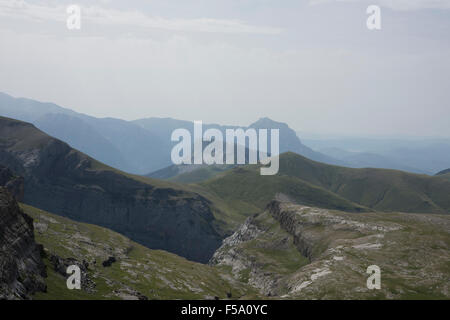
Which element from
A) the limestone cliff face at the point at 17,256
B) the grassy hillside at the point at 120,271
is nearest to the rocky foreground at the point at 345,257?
the grassy hillside at the point at 120,271

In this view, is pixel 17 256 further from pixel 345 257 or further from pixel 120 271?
pixel 345 257

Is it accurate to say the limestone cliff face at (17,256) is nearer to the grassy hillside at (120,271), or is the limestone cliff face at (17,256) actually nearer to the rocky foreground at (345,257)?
the grassy hillside at (120,271)

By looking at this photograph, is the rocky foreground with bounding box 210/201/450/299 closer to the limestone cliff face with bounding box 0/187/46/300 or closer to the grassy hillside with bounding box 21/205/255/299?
the grassy hillside with bounding box 21/205/255/299

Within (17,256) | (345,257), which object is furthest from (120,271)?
(345,257)

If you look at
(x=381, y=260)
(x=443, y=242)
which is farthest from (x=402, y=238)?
(x=381, y=260)
